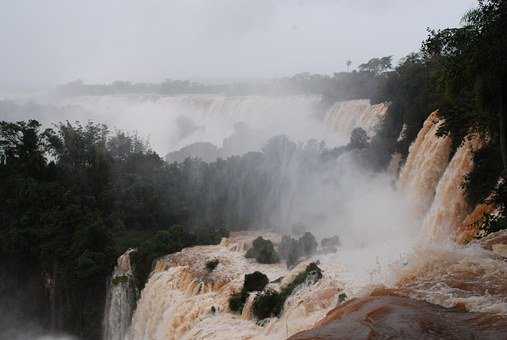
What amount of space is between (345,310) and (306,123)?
141 feet

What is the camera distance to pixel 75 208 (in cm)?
2855

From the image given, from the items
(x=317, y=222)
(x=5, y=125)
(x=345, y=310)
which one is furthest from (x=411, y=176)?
(x=5, y=125)

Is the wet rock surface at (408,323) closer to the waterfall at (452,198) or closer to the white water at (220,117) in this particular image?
the waterfall at (452,198)

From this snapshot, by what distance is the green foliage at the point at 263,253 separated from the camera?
805 inches

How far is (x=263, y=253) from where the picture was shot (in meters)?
20.6

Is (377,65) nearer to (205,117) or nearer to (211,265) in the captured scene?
(205,117)

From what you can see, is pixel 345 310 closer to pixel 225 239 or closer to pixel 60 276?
pixel 225 239

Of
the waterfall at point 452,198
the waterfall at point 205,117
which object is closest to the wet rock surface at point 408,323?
the waterfall at point 452,198

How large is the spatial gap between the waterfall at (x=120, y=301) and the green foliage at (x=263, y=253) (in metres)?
6.02

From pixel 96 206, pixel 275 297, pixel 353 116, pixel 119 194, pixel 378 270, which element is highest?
pixel 353 116

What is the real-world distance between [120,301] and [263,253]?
778 cm

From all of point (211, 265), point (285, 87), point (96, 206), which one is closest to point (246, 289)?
point (211, 265)

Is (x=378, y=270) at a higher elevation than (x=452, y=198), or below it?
below

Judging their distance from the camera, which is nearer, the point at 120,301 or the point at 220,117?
the point at 120,301
